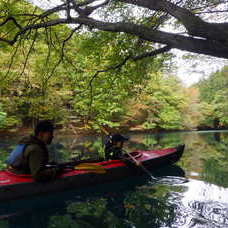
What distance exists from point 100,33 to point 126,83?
5.87 feet

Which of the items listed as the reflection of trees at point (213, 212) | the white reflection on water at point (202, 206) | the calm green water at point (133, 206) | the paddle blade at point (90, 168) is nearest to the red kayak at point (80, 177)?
the paddle blade at point (90, 168)

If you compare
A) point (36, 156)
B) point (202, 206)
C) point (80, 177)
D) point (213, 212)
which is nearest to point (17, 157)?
point (36, 156)

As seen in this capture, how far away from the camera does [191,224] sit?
3871mm

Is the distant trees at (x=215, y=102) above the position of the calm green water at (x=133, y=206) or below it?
above

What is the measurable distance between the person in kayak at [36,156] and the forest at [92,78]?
3.61ft

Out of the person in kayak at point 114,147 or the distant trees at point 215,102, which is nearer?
the person in kayak at point 114,147

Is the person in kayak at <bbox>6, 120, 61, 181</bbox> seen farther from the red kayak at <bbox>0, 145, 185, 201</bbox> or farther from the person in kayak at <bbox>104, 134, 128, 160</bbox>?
the person in kayak at <bbox>104, 134, 128, 160</bbox>

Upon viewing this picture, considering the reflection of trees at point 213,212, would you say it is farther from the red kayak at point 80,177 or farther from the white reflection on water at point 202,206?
the red kayak at point 80,177

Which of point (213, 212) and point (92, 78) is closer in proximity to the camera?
point (213, 212)

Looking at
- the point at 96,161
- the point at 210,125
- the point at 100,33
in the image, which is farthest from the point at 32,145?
the point at 210,125

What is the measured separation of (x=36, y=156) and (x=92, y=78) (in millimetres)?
2084

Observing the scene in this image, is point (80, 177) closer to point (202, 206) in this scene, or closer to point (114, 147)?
point (114, 147)

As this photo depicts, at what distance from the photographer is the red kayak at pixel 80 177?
4754 millimetres

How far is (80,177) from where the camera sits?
5.59 meters
